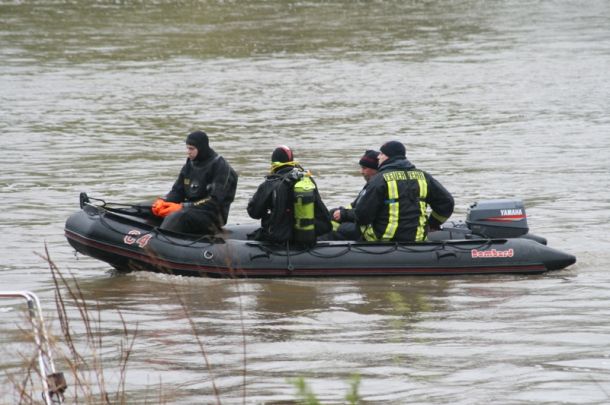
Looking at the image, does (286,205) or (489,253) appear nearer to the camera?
(286,205)

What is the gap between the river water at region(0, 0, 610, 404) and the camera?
6.89 m

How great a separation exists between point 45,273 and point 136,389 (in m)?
3.89

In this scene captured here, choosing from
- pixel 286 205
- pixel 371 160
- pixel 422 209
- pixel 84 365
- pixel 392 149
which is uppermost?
pixel 392 149

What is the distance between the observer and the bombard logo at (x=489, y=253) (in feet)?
31.4

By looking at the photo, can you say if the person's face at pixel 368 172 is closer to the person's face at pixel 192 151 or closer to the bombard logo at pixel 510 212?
the bombard logo at pixel 510 212

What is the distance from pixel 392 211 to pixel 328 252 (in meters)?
0.58

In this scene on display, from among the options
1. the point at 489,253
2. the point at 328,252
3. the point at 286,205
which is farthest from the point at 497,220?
the point at 286,205

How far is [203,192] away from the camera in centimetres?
992

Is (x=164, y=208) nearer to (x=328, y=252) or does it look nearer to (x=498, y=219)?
(x=328, y=252)

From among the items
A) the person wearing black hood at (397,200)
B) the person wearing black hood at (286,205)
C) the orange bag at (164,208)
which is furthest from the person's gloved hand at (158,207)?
the person wearing black hood at (397,200)

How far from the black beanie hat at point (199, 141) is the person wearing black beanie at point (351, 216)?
3.72 feet

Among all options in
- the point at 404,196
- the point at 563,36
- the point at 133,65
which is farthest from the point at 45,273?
the point at 563,36

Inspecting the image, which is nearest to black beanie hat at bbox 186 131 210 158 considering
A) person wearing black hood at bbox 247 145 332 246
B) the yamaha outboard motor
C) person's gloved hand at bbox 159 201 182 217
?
person's gloved hand at bbox 159 201 182 217

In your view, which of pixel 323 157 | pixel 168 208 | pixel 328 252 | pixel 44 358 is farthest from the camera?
pixel 323 157
